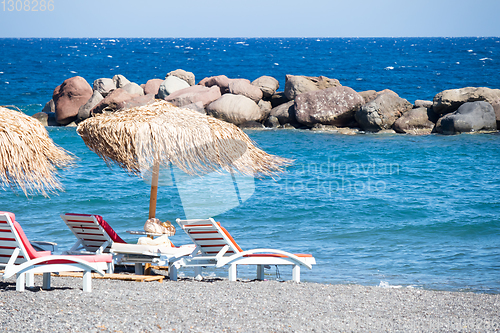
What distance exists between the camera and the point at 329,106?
2083 centimetres

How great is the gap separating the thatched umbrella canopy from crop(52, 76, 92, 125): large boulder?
1732 centimetres

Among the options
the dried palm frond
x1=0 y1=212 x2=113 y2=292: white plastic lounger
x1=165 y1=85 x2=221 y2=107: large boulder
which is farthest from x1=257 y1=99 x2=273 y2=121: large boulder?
x1=0 y1=212 x2=113 y2=292: white plastic lounger

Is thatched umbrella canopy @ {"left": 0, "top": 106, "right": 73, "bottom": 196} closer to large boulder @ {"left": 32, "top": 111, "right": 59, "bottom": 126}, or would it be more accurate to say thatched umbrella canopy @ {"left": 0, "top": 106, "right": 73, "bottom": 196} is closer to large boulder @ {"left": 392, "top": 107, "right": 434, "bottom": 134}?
large boulder @ {"left": 392, "top": 107, "right": 434, "bottom": 134}

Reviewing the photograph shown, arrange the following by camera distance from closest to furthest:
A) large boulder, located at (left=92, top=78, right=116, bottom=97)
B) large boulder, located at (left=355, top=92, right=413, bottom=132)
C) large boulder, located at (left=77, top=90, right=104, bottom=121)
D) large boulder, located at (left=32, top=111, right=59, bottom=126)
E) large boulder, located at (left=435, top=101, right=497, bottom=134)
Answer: large boulder, located at (left=435, top=101, right=497, bottom=134)
large boulder, located at (left=355, top=92, right=413, bottom=132)
large boulder, located at (left=77, top=90, right=104, bottom=121)
large boulder, located at (left=92, top=78, right=116, bottom=97)
large boulder, located at (left=32, top=111, right=59, bottom=126)

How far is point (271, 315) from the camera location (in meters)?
4.58

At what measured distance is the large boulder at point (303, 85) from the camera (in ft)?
71.8

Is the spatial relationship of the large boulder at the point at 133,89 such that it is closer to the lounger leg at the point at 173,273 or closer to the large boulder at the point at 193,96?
the large boulder at the point at 193,96

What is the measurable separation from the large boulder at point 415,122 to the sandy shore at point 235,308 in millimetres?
15300

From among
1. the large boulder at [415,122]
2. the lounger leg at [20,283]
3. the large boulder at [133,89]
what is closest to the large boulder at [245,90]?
the large boulder at [133,89]

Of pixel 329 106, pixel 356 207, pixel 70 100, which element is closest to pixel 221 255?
pixel 356 207

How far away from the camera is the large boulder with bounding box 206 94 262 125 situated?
20.5 m

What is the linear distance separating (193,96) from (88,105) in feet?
17.0

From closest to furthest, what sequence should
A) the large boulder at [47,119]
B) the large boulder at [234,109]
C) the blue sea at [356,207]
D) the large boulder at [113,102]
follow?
the blue sea at [356,207], the large boulder at [234,109], the large boulder at [113,102], the large boulder at [47,119]

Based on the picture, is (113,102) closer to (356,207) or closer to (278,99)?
(278,99)
